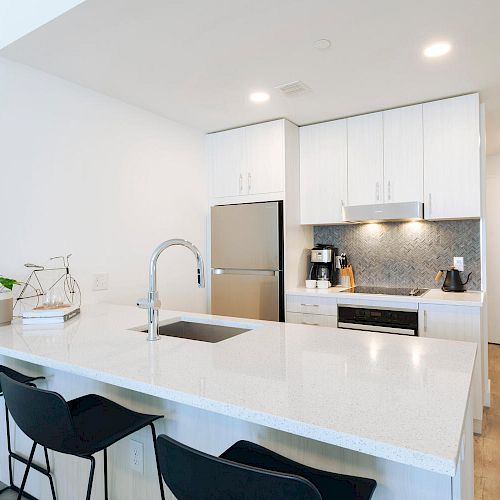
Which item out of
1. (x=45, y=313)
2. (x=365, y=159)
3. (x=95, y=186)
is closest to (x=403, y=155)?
(x=365, y=159)

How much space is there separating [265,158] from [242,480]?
3.01 meters

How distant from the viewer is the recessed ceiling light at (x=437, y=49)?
2.19 meters

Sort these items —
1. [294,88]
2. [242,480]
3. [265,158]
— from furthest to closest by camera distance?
1. [265,158]
2. [294,88]
3. [242,480]

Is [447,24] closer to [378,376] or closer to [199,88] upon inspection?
[199,88]

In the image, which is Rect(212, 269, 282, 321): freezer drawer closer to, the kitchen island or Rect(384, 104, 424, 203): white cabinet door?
Rect(384, 104, 424, 203): white cabinet door

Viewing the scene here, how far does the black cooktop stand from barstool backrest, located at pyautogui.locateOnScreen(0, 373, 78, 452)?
250cm

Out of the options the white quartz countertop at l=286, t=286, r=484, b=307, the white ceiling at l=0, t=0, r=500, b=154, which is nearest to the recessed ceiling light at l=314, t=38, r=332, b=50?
the white ceiling at l=0, t=0, r=500, b=154

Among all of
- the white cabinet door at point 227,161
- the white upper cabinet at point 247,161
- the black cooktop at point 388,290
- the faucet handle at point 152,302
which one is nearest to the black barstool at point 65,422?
the faucet handle at point 152,302

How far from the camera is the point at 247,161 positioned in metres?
3.62

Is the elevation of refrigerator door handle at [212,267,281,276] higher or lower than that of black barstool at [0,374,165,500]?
higher

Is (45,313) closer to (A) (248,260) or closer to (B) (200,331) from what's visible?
(B) (200,331)

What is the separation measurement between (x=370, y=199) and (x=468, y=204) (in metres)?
0.73

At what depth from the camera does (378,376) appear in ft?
3.85

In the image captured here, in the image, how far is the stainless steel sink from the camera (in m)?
2.08
